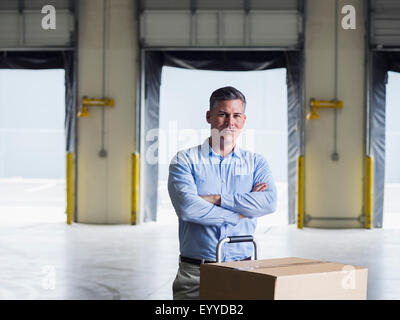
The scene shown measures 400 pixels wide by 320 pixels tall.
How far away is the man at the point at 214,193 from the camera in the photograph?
3.13m

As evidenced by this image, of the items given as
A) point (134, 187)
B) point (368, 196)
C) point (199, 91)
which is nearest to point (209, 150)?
point (134, 187)

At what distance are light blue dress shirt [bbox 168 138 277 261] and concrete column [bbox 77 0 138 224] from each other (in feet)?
35.6

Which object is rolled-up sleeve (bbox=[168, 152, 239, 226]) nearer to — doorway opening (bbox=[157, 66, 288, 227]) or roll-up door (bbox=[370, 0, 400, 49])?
doorway opening (bbox=[157, 66, 288, 227])

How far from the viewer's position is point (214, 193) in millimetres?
3348

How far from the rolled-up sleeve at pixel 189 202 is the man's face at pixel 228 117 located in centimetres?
28

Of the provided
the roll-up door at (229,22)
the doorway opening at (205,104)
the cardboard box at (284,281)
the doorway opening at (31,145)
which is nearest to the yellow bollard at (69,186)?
the doorway opening at (31,145)

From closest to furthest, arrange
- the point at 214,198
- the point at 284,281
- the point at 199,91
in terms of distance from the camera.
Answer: the point at 284,281
the point at 214,198
the point at 199,91

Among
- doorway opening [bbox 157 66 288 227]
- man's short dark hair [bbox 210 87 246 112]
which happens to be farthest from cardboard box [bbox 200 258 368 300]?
doorway opening [bbox 157 66 288 227]

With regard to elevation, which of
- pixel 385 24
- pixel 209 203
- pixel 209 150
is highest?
pixel 385 24

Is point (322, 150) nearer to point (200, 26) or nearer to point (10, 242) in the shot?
point (200, 26)

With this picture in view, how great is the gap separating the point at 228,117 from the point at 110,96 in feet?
36.9

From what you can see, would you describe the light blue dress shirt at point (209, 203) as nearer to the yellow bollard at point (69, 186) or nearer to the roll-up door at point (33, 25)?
the yellow bollard at point (69, 186)

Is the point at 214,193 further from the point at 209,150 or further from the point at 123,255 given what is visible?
the point at 123,255

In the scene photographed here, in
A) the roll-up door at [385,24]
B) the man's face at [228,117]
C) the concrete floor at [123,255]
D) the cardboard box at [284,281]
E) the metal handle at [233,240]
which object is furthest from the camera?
the roll-up door at [385,24]
